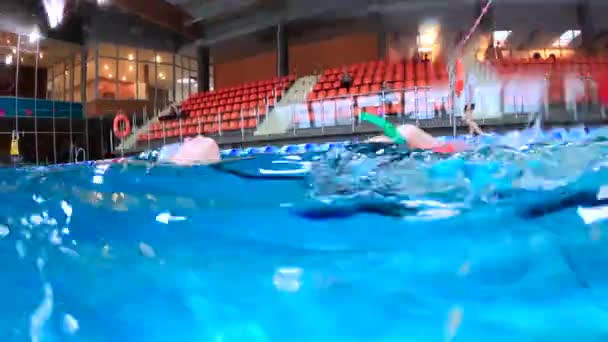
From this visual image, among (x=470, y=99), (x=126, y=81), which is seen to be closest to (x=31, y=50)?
(x=126, y=81)

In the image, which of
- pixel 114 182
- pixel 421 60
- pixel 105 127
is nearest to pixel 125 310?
pixel 114 182

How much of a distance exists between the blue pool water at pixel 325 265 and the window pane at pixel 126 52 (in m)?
5.21

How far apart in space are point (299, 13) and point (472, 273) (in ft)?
15.5

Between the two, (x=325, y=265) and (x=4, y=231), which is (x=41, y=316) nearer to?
(x=325, y=265)

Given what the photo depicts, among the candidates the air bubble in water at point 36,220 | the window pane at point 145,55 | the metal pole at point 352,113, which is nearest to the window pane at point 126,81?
the window pane at point 145,55

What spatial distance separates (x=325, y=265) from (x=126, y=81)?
738cm

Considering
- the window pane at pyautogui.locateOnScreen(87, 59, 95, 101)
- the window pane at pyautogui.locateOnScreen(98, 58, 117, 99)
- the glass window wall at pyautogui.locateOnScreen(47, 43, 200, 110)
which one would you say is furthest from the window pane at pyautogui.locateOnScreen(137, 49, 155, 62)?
the window pane at pyautogui.locateOnScreen(98, 58, 117, 99)

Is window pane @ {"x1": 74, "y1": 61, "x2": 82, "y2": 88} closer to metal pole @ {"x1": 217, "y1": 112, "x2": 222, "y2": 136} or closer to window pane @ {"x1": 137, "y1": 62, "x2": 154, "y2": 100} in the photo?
window pane @ {"x1": 137, "y1": 62, "x2": 154, "y2": 100}

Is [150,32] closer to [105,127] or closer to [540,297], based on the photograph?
[105,127]

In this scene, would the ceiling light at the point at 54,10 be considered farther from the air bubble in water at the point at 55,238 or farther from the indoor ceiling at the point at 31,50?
the air bubble in water at the point at 55,238

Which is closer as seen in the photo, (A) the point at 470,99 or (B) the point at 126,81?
(A) the point at 470,99

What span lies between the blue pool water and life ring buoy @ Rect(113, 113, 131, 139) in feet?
14.5

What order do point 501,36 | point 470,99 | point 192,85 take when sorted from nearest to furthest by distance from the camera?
point 470,99 < point 192,85 < point 501,36

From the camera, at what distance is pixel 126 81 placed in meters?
7.12
